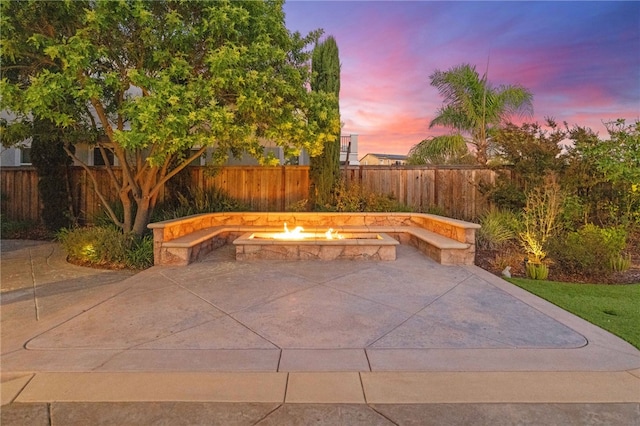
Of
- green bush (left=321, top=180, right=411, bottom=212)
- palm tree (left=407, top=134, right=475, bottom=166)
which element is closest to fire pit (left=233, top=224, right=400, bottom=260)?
green bush (left=321, top=180, right=411, bottom=212)

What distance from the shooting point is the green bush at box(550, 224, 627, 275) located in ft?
21.5

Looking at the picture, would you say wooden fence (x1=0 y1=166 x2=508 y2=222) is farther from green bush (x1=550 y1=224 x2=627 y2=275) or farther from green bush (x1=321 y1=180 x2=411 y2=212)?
green bush (x1=550 y1=224 x2=627 y2=275)

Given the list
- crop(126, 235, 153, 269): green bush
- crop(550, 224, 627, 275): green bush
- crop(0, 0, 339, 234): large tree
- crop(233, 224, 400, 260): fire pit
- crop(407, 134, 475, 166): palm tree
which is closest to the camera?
crop(0, 0, 339, 234): large tree

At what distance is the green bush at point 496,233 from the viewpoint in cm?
835

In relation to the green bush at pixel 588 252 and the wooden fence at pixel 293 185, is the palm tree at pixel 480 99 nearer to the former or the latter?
the wooden fence at pixel 293 185

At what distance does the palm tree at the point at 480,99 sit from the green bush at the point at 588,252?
7935 millimetres

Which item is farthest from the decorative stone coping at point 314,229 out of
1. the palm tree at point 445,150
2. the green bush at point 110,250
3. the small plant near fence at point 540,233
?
the palm tree at point 445,150

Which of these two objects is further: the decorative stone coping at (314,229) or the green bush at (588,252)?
the decorative stone coping at (314,229)

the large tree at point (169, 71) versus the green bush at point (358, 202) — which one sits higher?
the large tree at point (169, 71)

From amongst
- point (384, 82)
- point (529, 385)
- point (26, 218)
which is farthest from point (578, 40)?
point (26, 218)

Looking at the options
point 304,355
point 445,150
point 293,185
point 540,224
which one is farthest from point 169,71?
point 445,150

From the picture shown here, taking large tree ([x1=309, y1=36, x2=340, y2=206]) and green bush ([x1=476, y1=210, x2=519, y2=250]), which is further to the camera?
large tree ([x1=309, y1=36, x2=340, y2=206])

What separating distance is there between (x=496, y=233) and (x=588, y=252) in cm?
196

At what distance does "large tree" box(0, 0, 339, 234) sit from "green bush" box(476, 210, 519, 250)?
4.11 metres
